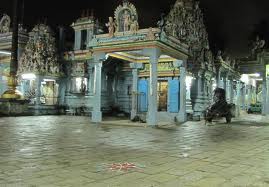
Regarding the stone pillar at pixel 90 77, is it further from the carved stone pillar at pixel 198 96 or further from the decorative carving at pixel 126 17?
the decorative carving at pixel 126 17

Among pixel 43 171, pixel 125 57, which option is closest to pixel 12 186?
pixel 43 171

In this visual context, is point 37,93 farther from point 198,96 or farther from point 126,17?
point 198,96

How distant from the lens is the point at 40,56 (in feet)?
85.7

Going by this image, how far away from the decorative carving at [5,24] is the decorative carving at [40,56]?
4169 millimetres

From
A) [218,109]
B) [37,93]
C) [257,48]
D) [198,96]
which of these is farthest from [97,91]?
[257,48]

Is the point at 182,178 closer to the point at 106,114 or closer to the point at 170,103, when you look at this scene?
the point at 170,103

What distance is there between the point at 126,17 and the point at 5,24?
17426mm

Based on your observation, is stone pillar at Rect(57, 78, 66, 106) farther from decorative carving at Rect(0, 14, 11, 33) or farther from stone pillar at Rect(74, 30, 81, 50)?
decorative carving at Rect(0, 14, 11, 33)

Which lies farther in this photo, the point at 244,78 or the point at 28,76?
the point at 244,78

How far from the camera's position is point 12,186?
4.64 metres

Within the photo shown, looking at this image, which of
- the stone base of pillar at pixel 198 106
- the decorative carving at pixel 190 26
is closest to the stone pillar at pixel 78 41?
the decorative carving at pixel 190 26

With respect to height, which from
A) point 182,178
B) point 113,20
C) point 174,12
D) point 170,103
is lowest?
point 182,178

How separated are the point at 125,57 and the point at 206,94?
770 centimetres

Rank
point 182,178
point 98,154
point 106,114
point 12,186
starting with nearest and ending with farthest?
point 12,186 → point 182,178 → point 98,154 → point 106,114
